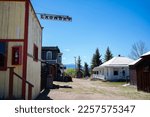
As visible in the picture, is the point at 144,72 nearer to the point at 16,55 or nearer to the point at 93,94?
the point at 93,94

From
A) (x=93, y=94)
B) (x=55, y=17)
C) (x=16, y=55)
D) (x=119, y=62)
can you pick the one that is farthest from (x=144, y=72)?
(x=119, y=62)

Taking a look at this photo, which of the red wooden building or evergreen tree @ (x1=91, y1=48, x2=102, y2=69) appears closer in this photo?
the red wooden building

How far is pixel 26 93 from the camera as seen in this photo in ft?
32.7

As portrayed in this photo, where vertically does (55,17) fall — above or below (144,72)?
above

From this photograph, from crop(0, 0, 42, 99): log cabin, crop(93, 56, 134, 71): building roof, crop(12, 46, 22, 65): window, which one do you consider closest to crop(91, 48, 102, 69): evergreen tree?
crop(93, 56, 134, 71): building roof

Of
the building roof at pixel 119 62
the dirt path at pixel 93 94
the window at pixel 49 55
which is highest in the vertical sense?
the window at pixel 49 55

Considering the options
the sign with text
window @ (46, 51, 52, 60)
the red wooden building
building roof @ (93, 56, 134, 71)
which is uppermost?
the sign with text

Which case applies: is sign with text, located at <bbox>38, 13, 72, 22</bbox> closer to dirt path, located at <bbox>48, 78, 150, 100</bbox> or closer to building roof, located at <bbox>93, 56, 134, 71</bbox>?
dirt path, located at <bbox>48, 78, 150, 100</bbox>

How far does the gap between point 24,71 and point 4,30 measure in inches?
88.4

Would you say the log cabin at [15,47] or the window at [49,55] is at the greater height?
the window at [49,55]

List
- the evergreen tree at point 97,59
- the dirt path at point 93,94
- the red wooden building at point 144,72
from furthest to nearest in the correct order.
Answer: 1. the evergreen tree at point 97,59
2. the red wooden building at point 144,72
3. the dirt path at point 93,94

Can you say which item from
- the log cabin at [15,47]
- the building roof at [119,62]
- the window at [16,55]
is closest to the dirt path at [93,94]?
the log cabin at [15,47]

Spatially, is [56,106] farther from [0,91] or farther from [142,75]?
[142,75]

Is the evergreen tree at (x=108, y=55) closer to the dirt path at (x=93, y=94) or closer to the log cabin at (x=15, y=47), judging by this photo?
the dirt path at (x=93, y=94)
